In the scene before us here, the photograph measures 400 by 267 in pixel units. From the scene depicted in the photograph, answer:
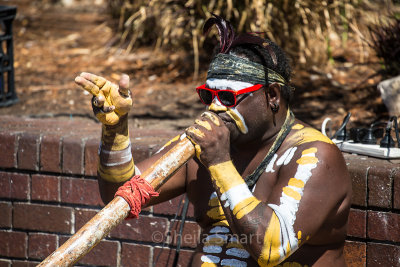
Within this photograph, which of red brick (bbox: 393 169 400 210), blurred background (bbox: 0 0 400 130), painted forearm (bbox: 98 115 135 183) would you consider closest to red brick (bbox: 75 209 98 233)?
painted forearm (bbox: 98 115 135 183)

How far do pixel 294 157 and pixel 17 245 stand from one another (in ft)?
6.40

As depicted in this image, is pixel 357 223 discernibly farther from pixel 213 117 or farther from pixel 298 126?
pixel 213 117

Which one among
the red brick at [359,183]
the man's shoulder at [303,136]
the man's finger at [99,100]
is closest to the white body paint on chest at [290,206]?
the man's shoulder at [303,136]

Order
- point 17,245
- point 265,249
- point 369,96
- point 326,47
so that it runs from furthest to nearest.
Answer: point 326,47 < point 369,96 < point 17,245 < point 265,249

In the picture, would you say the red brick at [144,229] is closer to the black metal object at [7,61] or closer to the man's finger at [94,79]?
the man's finger at [94,79]

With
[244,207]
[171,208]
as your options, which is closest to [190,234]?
[171,208]

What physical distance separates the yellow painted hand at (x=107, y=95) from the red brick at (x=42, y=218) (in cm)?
128

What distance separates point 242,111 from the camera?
7.62 feet

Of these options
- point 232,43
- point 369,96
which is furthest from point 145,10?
point 232,43

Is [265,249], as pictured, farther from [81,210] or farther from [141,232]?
[81,210]

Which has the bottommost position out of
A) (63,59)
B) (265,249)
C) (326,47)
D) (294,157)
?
(63,59)

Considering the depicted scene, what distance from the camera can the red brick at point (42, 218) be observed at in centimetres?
339

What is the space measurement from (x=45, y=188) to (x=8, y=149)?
12.6 inches

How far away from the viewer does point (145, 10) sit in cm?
574
